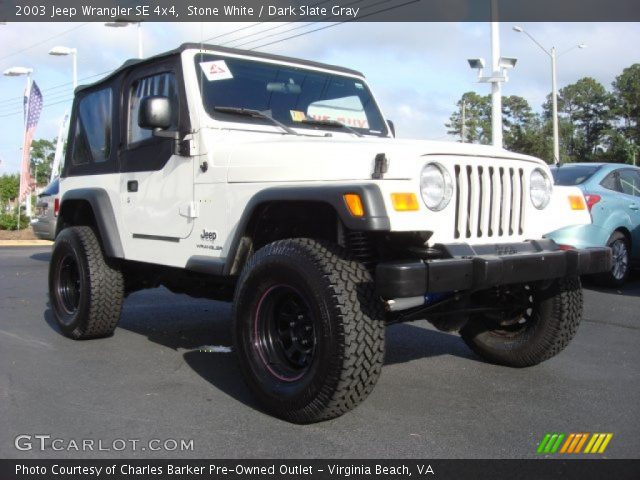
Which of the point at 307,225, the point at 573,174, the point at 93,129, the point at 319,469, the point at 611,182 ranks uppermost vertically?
the point at 93,129

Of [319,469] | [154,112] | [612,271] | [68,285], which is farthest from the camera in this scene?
[612,271]

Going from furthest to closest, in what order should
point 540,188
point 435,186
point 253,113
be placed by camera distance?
point 253,113
point 540,188
point 435,186

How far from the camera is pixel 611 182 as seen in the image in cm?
832

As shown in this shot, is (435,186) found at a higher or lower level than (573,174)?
lower

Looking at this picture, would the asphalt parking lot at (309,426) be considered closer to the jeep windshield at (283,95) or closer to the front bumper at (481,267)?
the front bumper at (481,267)

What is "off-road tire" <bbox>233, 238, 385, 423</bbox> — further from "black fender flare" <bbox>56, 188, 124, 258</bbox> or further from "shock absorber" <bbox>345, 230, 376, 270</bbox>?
"black fender flare" <bbox>56, 188, 124, 258</bbox>

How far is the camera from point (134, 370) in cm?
454

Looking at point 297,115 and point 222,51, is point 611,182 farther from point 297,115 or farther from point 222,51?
point 222,51


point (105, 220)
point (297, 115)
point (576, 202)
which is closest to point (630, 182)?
point (576, 202)

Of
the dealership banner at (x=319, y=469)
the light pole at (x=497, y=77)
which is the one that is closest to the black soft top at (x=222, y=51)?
the dealership banner at (x=319, y=469)

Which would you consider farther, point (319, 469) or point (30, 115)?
point (30, 115)

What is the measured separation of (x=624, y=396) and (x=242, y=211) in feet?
8.41

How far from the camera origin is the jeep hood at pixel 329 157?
324cm

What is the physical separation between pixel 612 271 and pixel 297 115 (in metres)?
5.22
